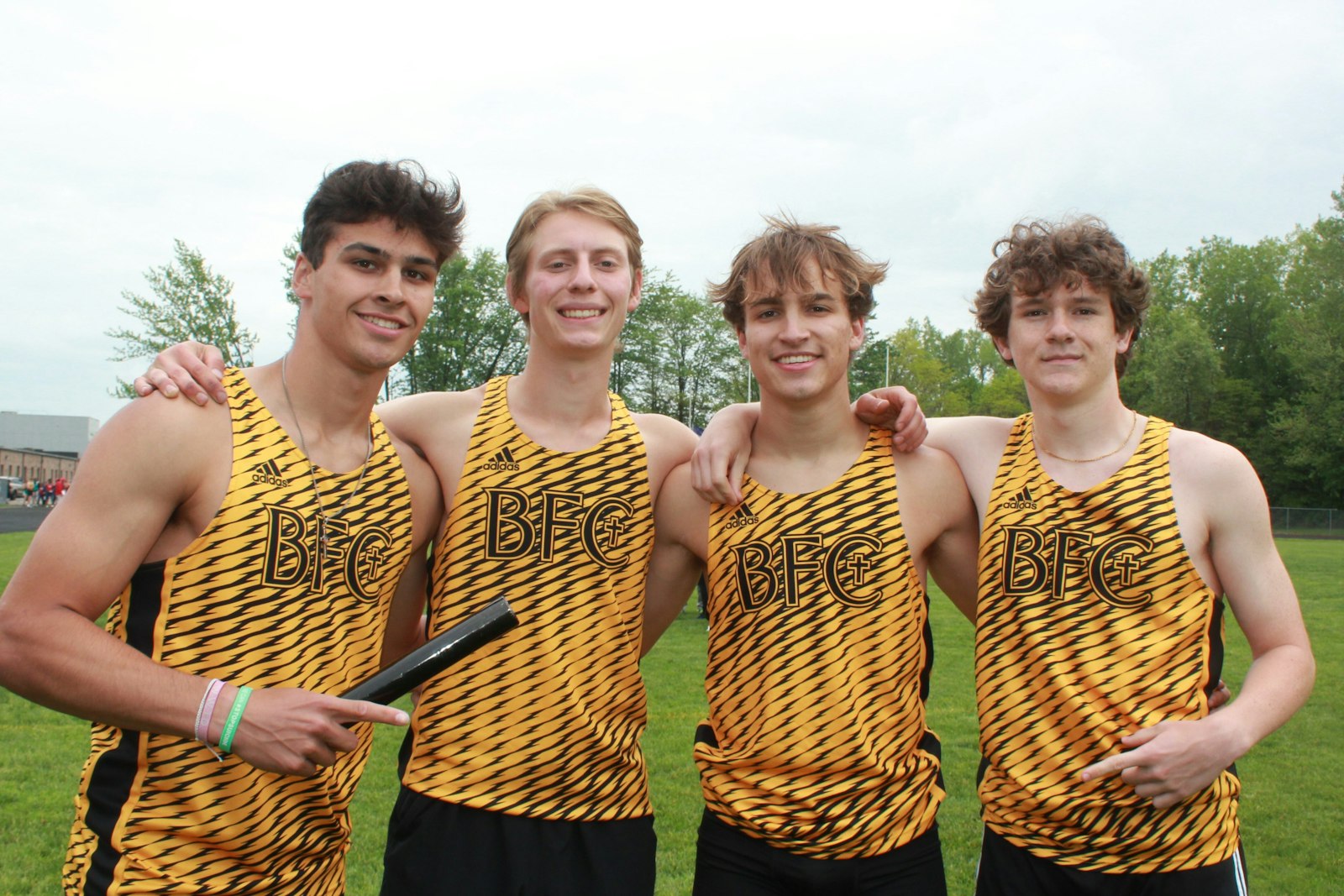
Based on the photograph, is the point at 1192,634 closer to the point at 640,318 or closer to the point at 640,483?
the point at 640,483

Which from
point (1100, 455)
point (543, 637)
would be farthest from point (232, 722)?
point (1100, 455)

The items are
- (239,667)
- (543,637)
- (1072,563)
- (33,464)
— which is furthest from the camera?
(33,464)

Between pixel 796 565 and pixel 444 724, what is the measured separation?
131cm

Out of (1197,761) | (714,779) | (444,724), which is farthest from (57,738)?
(1197,761)

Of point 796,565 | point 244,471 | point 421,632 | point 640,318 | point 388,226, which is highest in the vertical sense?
point 640,318

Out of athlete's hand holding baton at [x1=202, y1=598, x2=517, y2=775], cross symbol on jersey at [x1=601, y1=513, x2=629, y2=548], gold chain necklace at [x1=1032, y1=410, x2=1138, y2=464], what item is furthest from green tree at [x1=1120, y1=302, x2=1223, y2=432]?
athlete's hand holding baton at [x1=202, y1=598, x2=517, y2=775]

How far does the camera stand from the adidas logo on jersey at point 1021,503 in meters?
3.23

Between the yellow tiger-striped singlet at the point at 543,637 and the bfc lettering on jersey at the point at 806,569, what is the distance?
41 cm

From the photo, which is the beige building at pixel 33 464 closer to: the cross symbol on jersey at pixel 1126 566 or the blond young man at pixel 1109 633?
the blond young man at pixel 1109 633

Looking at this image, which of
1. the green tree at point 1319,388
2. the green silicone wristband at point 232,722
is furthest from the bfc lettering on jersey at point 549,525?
the green tree at point 1319,388

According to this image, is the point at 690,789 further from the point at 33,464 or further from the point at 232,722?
the point at 33,464

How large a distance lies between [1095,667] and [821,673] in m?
0.87

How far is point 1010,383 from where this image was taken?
75.5 m

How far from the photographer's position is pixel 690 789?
6680 millimetres
